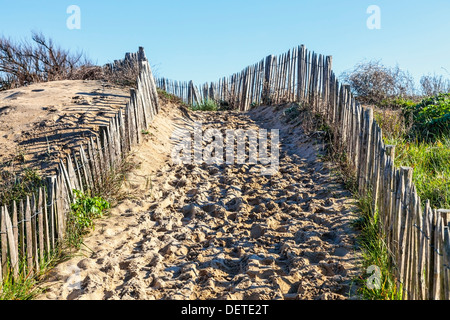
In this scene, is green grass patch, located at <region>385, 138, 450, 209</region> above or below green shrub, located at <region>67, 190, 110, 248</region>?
above

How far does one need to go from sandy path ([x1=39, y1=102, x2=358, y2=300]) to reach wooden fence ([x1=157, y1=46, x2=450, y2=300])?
50 cm

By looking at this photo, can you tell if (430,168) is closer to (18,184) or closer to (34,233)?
(34,233)

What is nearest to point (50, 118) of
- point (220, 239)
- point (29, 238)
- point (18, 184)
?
point (18, 184)

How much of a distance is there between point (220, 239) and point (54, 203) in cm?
183

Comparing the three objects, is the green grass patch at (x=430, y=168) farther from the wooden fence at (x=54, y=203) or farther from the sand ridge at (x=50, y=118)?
the sand ridge at (x=50, y=118)

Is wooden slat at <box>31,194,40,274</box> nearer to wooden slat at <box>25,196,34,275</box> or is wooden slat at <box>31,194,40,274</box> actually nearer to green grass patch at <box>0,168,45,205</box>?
wooden slat at <box>25,196,34,275</box>

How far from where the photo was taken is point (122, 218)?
559 cm

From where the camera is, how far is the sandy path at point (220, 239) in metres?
4.07

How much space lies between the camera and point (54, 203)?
4.60m

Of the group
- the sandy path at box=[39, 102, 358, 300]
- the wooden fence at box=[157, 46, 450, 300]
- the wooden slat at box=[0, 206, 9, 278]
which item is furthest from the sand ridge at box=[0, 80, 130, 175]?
the wooden fence at box=[157, 46, 450, 300]

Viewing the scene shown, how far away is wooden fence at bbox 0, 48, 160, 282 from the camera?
394 cm

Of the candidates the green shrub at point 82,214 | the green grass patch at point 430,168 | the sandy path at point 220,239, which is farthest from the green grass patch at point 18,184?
the green grass patch at point 430,168
